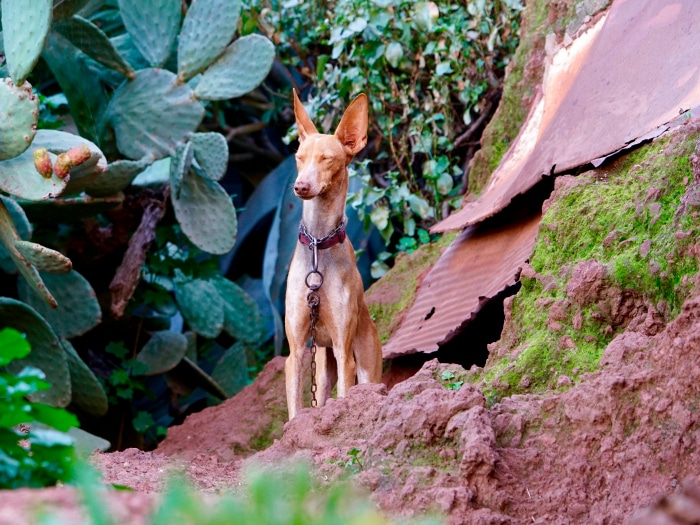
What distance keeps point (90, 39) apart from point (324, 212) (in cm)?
271

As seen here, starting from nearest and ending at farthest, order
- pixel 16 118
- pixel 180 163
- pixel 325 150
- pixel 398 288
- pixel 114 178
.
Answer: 1. pixel 325 150
2. pixel 16 118
3. pixel 114 178
4. pixel 398 288
5. pixel 180 163

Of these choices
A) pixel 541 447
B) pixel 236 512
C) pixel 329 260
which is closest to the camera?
pixel 236 512

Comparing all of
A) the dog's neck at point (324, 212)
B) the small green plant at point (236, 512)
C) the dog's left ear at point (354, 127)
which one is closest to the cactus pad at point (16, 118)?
the dog's neck at point (324, 212)

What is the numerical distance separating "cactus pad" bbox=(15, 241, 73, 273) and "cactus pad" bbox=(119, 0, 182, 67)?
2279mm

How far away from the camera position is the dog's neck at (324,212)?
Result: 183 inches

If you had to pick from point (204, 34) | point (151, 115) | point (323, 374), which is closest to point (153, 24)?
point (204, 34)

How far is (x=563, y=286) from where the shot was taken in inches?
150

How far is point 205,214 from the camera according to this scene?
6805 millimetres

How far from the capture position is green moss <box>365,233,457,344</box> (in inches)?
238

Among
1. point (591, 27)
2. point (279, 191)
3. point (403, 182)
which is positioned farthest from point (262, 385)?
point (279, 191)

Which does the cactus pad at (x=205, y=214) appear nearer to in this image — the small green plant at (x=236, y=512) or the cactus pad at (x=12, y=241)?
the cactus pad at (x=12, y=241)

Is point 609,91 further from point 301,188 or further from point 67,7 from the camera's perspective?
point 67,7

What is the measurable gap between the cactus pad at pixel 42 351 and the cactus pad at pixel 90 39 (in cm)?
191

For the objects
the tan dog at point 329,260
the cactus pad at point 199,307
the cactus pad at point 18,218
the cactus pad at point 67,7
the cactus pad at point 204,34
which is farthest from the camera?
the cactus pad at point 199,307
